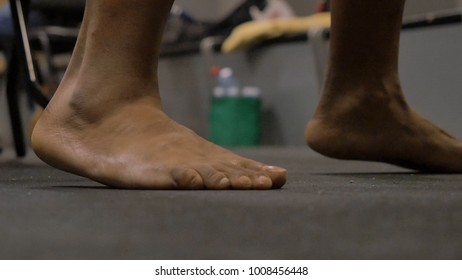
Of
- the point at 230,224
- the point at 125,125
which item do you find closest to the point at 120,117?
the point at 125,125

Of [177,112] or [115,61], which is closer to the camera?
[115,61]

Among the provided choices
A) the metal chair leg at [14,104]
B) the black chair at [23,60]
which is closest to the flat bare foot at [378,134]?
the black chair at [23,60]

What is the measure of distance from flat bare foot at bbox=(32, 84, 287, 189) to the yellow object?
7.37 feet

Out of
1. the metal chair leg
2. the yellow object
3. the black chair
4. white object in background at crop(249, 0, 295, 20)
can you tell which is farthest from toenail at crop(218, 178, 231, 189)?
A: white object in background at crop(249, 0, 295, 20)

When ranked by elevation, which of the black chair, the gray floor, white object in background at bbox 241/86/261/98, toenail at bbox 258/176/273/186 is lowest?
white object in background at bbox 241/86/261/98

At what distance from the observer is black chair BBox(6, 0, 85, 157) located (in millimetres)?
1686

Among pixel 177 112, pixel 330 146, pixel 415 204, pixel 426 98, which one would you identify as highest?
pixel 415 204

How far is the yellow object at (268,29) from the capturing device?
3170 millimetres

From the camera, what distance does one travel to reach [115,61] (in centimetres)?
89

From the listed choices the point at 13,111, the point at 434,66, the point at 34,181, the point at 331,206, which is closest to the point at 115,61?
the point at 34,181

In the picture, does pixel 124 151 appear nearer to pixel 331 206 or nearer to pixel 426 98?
pixel 331 206

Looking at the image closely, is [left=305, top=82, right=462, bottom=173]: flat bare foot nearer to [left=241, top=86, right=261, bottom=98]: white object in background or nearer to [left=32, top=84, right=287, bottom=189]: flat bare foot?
[left=32, top=84, right=287, bottom=189]: flat bare foot

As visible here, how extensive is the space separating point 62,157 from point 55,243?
37 cm

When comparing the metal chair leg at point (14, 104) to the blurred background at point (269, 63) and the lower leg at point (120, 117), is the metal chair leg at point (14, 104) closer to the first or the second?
the blurred background at point (269, 63)
